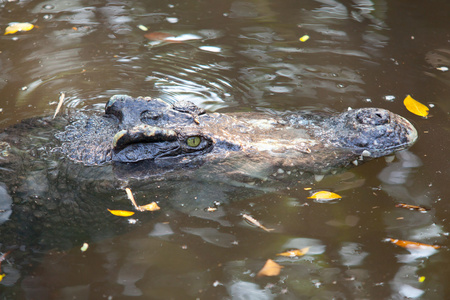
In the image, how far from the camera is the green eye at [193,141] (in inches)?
154

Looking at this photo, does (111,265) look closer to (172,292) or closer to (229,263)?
(172,292)

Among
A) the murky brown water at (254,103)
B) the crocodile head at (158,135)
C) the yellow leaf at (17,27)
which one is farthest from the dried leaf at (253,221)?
the yellow leaf at (17,27)

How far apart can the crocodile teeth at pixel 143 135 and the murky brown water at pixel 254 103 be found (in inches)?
17.3

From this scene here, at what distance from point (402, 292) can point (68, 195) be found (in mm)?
2647

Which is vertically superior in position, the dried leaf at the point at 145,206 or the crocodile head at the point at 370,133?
the crocodile head at the point at 370,133

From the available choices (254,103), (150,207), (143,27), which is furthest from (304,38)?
(150,207)

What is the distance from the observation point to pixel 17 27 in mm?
7262

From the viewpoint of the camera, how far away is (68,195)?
3873 millimetres

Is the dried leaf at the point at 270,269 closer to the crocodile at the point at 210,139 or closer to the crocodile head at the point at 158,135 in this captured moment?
the crocodile at the point at 210,139

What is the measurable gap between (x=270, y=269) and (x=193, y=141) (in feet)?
4.07

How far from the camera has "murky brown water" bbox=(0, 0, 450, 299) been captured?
3.26 m

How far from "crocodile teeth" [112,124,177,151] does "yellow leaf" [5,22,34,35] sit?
442cm

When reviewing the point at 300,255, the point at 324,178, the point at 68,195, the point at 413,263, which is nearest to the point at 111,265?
the point at 68,195

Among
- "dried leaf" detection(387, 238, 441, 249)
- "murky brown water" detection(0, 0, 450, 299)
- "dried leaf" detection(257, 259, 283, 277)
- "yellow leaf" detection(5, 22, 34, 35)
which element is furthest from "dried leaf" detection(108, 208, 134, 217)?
"yellow leaf" detection(5, 22, 34, 35)
